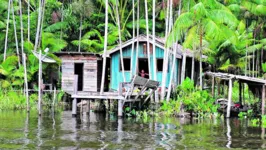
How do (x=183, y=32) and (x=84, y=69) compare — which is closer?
(x=183, y=32)

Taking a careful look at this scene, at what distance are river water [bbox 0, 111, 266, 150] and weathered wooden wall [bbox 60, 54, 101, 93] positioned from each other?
25.9 ft

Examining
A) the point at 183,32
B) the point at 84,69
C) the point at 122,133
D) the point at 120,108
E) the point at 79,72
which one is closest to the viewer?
the point at 122,133

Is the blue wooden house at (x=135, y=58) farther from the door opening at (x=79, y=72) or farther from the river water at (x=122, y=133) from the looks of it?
the river water at (x=122, y=133)

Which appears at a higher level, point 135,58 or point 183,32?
point 183,32

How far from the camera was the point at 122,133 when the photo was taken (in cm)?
1736

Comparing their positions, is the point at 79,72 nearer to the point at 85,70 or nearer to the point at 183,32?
the point at 85,70

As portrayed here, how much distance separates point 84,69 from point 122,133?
1452 cm

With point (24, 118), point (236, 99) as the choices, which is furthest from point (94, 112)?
point (236, 99)

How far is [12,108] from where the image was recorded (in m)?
26.6

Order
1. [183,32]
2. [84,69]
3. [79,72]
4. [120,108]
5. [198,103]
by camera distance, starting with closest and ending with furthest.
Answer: [120,108], [198,103], [183,32], [84,69], [79,72]

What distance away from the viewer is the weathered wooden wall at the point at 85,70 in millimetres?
31312

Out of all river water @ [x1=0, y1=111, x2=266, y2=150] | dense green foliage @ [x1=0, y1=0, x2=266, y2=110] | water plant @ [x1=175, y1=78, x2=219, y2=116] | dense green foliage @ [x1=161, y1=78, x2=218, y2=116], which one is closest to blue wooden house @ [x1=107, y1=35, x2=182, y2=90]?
dense green foliage @ [x1=0, y1=0, x2=266, y2=110]

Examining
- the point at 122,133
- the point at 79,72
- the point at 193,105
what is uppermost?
the point at 79,72

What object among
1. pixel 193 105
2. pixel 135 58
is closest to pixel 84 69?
pixel 135 58
